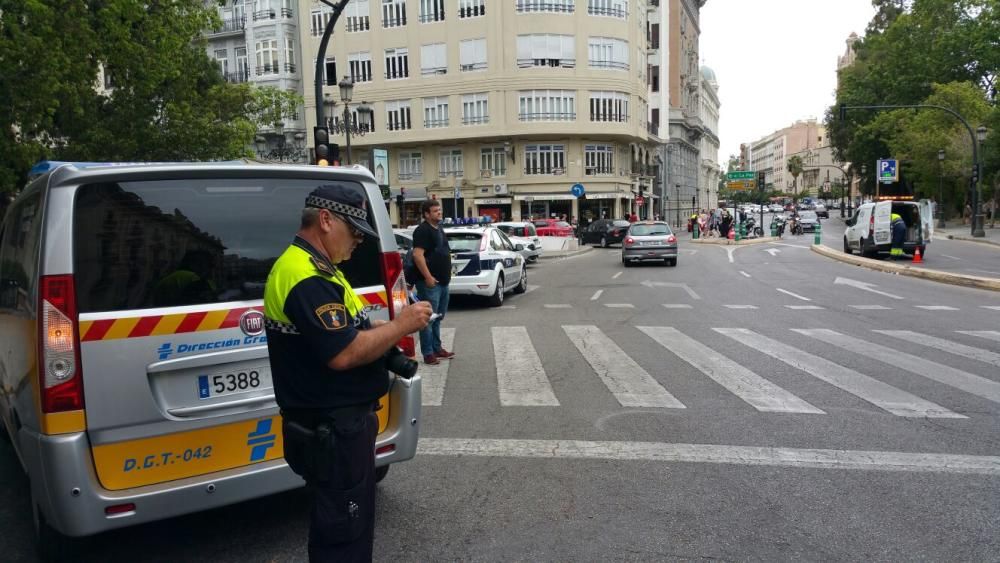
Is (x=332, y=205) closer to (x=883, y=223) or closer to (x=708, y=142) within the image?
(x=883, y=223)

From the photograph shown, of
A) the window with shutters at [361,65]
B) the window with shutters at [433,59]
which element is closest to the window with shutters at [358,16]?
the window with shutters at [361,65]

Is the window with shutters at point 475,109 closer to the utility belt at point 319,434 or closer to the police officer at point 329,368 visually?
the police officer at point 329,368

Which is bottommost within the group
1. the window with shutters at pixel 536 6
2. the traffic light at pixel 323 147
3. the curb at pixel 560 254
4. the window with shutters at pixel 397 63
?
the curb at pixel 560 254

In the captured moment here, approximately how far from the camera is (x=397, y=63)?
44.8m

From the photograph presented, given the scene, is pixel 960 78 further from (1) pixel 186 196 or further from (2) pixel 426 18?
(1) pixel 186 196

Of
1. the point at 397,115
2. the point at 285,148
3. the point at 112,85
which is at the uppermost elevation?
the point at 397,115

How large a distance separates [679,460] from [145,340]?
3413 mm

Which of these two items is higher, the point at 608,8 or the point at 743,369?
the point at 608,8

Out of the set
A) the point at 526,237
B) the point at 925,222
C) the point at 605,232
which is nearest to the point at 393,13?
the point at 605,232

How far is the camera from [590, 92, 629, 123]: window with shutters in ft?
146

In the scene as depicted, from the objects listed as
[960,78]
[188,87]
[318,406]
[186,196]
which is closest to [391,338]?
[318,406]

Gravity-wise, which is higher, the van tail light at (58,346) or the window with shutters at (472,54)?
the window with shutters at (472,54)

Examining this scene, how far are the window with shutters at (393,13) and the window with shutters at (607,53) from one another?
12.0 meters

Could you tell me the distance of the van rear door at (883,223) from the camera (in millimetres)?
23453
